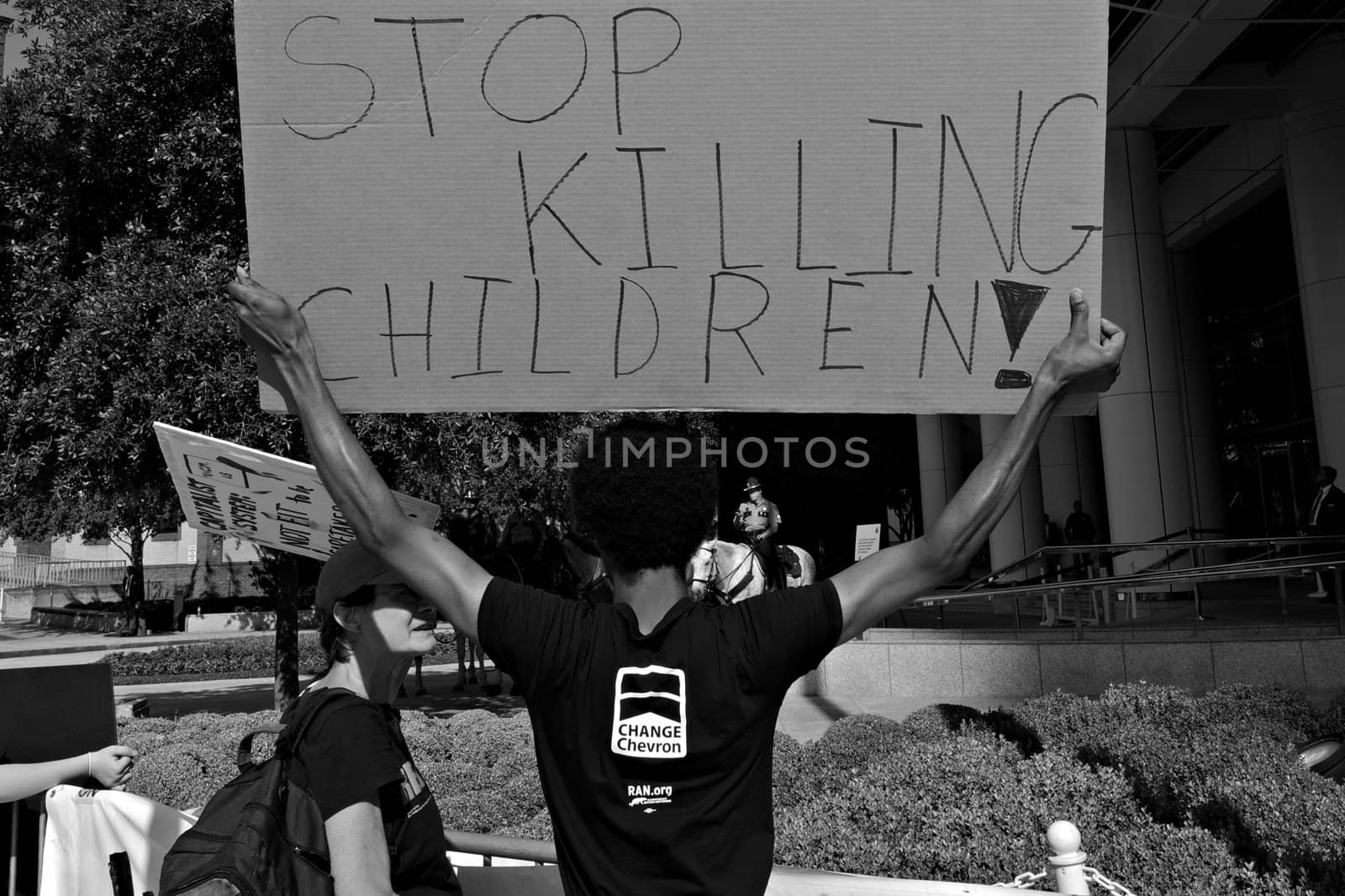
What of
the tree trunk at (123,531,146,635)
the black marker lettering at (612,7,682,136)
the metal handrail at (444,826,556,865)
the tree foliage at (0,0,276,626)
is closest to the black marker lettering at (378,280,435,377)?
the black marker lettering at (612,7,682,136)

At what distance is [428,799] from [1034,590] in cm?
1192

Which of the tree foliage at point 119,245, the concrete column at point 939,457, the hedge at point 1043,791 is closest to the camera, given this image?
the hedge at point 1043,791

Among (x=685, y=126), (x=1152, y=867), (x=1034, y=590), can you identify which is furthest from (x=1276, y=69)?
(x=685, y=126)

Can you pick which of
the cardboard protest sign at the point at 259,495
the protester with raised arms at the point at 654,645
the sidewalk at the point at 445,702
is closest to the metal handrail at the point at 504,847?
the cardboard protest sign at the point at 259,495

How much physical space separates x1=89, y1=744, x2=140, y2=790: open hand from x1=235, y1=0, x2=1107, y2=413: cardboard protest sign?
1642 millimetres

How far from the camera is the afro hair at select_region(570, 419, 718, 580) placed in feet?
6.68

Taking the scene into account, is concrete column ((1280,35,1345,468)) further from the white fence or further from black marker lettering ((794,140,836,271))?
the white fence

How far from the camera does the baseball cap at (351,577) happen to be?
238cm

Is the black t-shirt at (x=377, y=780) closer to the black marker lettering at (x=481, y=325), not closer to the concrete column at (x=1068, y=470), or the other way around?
the black marker lettering at (x=481, y=325)

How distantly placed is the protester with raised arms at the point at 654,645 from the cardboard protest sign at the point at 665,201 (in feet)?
1.35

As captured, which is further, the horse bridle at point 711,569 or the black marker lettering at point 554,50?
the horse bridle at point 711,569

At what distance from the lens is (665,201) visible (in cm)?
252

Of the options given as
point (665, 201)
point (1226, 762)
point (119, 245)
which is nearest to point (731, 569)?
point (1226, 762)

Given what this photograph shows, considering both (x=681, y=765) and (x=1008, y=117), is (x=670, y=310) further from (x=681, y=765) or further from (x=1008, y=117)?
(x=681, y=765)
